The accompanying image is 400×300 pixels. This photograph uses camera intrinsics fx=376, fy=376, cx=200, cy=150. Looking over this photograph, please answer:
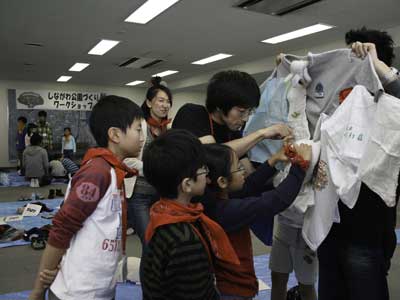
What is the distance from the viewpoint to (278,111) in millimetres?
1646

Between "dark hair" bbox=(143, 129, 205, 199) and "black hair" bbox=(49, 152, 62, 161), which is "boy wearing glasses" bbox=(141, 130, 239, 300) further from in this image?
"black hair" bbox=(49, 152, 62, 161)

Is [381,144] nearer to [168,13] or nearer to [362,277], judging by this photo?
[362,277]

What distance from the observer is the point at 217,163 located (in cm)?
122

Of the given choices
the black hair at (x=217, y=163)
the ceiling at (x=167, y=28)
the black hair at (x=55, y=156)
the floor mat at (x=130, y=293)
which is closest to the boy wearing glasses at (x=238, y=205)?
the black hair at (x=217, y=163)

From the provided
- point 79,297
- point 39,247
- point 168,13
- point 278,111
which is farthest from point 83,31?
point 79,297

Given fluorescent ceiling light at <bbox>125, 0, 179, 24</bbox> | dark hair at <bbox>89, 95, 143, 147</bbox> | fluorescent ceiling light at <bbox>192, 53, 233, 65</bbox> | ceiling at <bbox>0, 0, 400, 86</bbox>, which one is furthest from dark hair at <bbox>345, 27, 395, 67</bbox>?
fluorescent ceiling light at <bbox>192, 53, 233, 65</bbox>

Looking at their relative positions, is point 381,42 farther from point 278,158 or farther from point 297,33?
point 297,33

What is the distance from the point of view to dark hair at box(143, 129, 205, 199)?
108cm

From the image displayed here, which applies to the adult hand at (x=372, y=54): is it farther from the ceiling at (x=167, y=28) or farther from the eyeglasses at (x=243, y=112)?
the ceiling at (x=167, y=28)

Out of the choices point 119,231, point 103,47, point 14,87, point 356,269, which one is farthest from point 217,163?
point 14,87

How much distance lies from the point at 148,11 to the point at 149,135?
2928mm

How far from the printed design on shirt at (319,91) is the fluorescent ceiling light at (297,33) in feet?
14.1

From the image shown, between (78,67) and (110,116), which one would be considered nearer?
(110,116)

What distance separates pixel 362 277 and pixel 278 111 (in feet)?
2.42
